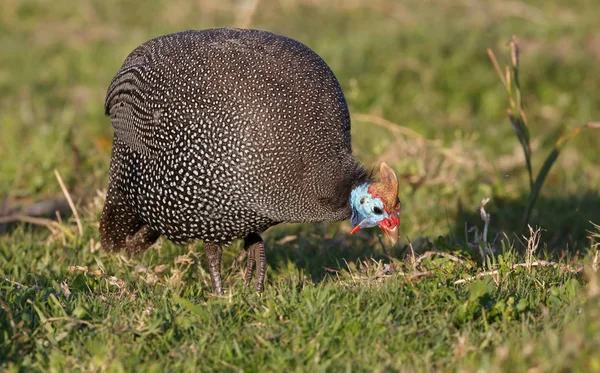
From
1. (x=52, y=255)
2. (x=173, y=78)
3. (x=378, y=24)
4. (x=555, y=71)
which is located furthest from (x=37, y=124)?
(x=555, y=71)

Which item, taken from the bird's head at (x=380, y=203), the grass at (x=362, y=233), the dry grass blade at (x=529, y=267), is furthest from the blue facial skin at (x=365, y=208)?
the dry grass blade at (x=529, y=267)

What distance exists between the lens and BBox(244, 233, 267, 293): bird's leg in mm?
4227

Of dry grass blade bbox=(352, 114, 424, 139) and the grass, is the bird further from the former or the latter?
dry grass blade bbox=(352, 114, 424, 139)

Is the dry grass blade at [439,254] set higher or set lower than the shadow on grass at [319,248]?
higher

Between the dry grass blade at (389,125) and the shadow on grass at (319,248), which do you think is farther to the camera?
the dry grass blade at (389,125)

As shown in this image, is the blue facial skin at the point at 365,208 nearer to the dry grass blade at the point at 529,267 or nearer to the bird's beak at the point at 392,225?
the bird's beak at the point at 392,225

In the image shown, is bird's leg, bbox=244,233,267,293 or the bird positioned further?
bird's leg, bbox=244,233,267,293

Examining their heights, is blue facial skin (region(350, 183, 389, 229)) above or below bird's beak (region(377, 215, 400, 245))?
above

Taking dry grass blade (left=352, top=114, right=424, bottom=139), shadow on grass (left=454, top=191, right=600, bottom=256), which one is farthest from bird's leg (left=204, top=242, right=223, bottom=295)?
dry grass blade (left=352, top=114, right=424, bottom=139)

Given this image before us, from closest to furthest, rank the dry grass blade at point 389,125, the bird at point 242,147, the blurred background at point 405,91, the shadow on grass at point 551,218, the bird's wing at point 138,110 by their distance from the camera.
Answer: the bird at point 242,147 → the bird's wing at point 138,110 → the shadow on grass at point 551,218 → the blurred background at point 405,91 → the dry grass blade at point 389,125

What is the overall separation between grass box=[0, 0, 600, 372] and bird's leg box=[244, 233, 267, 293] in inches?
5.0

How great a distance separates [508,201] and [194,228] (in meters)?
2.53

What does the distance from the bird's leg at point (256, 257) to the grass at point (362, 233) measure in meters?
0.13

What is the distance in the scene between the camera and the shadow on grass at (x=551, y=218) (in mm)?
5137
